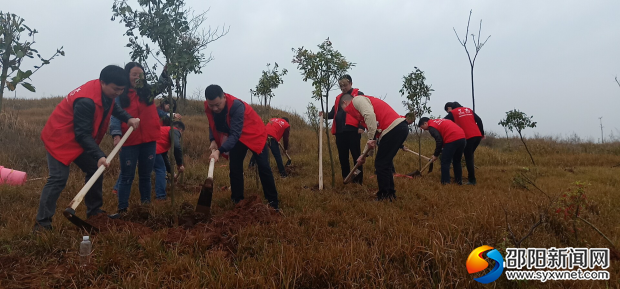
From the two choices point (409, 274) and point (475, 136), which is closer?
point (409, 274)

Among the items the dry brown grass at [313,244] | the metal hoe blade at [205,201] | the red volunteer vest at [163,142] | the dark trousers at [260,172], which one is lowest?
the dry brown grass at [313,244]

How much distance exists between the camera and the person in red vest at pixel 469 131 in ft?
19.6

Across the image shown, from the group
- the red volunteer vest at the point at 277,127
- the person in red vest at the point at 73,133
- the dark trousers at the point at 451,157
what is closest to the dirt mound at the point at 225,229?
the person in red vest at the point at 73,133

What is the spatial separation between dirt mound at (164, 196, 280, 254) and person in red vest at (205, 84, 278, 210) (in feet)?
1.14

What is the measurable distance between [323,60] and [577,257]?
13.5 ft

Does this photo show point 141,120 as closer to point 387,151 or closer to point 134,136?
point 134,136

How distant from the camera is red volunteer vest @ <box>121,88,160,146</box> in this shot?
3.67m

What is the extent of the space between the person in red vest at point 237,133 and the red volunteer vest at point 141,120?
2.27 feet

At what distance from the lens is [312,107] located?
257 inches

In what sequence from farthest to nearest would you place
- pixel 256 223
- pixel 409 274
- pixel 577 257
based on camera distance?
pixel 256 223
pixel 577 257
pixel 409 274

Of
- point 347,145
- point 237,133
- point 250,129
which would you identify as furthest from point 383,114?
point 237,133

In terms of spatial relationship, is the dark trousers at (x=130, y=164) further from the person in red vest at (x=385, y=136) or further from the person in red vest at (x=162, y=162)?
the person in red vest at (x=385, y=136)

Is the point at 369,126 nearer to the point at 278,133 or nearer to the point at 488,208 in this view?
the point at 488,208

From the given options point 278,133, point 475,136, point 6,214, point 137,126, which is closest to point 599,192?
point 475,136
